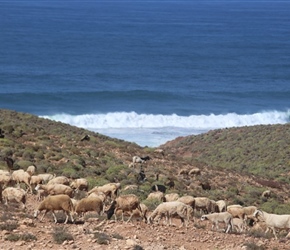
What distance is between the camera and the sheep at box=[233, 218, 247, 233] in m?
17.0

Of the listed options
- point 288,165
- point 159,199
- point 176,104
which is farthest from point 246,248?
point 176,104

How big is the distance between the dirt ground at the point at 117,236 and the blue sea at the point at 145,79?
44.3 meters

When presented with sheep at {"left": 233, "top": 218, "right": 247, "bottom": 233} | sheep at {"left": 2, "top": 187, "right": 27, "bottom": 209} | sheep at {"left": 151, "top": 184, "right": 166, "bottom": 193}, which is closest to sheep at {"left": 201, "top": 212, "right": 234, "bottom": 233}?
sheep at {"left": 233, "top": 218, "right": 247, "bottom": 233}

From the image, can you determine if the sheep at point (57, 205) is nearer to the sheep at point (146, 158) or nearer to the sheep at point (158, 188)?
the sheep at point (158, 188)

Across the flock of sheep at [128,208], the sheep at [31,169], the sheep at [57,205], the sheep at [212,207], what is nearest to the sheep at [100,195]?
the flock of sheep at [128,208]

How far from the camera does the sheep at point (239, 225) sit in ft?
55.9

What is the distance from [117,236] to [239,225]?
509 centimetres

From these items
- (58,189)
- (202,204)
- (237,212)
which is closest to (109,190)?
(58,189)

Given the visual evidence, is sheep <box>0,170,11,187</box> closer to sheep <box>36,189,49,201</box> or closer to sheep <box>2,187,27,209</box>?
sheep <box>36,189,49,201</box>

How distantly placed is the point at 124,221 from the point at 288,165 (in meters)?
26.6

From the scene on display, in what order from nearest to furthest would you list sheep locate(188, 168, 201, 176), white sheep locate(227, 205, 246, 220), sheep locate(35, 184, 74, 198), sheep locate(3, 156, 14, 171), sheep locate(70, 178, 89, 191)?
sheep locate(35, 184, 74, 198)
white sheep locate(227, 205, 246, 220)
sheep locate(70, 178, 89, 191)
sheep locate(3, 156, 14, 171)
sheep locate(188, 168, 201, 176)

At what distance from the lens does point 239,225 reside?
56.7 feet

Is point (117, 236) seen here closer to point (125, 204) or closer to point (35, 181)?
point (125, 204)

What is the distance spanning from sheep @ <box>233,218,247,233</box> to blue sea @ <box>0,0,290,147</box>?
4182 cm
